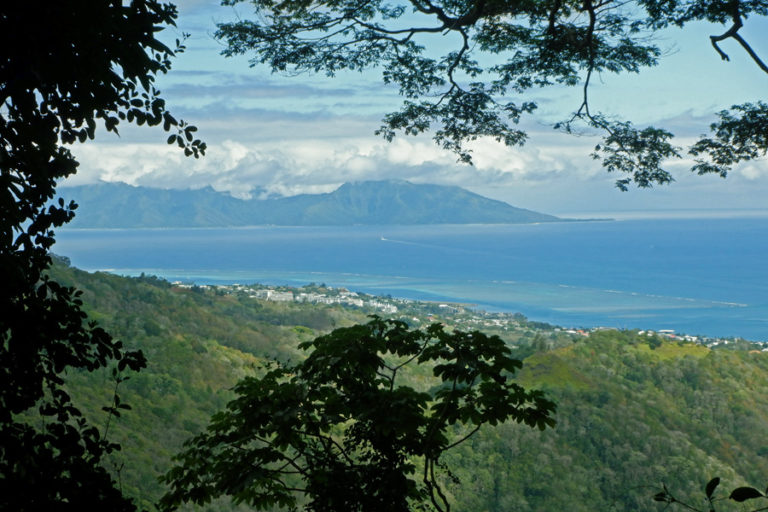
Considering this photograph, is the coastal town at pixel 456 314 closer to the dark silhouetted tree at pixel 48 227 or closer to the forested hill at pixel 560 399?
the forested hill at pixel 560 399

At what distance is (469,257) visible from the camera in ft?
151

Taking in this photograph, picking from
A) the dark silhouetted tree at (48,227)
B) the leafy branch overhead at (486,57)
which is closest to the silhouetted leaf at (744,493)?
the dark silhouetted tree at (48,227)

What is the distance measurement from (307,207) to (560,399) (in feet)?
132

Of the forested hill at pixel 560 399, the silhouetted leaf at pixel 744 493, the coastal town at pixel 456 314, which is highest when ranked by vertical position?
the silhouetted leaf at pixel 744 493

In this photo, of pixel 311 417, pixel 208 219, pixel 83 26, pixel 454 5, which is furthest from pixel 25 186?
pixel 208 219

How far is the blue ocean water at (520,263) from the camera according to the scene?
1229 inches

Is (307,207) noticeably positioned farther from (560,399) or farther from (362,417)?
(362,417)

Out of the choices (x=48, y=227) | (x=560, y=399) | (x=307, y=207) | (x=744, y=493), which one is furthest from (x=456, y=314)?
(x=307, y=207)

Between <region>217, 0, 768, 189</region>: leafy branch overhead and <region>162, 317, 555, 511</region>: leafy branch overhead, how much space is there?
2.21 meters

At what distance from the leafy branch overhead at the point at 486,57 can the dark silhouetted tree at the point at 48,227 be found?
2576mm

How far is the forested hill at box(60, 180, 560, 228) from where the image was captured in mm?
45938

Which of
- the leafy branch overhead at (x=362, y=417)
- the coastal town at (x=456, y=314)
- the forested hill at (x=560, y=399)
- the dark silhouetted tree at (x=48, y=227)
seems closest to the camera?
the dark silhouetted tree at (x=48, y=227)

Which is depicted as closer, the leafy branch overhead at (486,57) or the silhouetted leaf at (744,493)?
the silhouetted leaf at (744,493)

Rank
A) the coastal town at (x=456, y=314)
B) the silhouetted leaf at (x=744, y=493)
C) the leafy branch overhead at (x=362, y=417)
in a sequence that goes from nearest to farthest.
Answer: the silhouetted leaf at (x=744, y=493) < the leafy branch overhead at (x=362, y=417) < the coastal town at (x=456, y=314)
